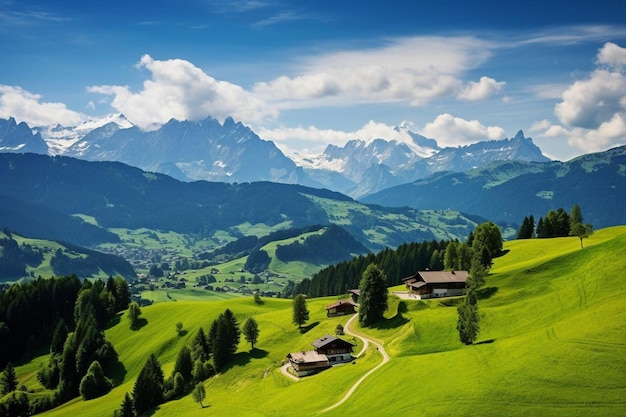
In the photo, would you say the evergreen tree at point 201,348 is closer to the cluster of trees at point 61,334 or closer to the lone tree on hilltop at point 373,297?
the cluster of trees at point 61,334

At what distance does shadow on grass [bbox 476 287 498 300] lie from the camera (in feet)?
335

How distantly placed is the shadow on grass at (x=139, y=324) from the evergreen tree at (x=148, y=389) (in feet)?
190

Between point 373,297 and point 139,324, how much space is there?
90279mm

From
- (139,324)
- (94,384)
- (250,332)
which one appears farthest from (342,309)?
(139,324)

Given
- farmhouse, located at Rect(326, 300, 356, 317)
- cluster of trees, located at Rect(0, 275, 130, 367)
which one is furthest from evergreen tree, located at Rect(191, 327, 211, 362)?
cluster of trees, located at Rect(0, 275, 130, 367)

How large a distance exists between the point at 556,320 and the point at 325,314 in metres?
64.4

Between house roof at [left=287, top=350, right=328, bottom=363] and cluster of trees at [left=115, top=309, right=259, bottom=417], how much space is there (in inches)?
878

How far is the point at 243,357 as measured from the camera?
377 feet

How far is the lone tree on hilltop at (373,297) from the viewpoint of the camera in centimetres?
11025

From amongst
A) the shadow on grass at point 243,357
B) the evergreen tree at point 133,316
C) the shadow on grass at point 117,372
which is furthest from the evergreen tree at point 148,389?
the evergreen tree at point 133,316

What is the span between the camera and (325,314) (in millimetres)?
134625

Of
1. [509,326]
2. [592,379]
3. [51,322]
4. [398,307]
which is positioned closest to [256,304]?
[398,307]

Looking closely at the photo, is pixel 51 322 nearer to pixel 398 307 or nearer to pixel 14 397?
pixel 14 397

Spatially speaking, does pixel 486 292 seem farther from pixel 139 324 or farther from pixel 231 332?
pixel 139 324
